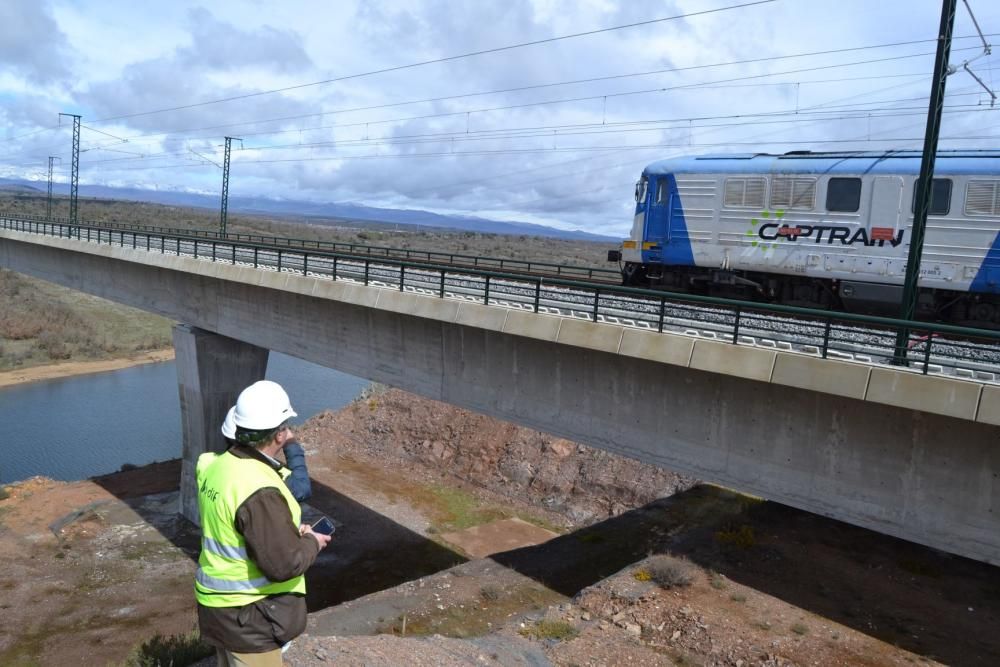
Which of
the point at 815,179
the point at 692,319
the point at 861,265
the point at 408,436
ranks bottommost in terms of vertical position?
the point at 408,436

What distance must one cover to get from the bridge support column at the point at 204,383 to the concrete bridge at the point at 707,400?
427cm

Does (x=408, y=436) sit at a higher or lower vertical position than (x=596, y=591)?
lower

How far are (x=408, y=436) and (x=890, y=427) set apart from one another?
21.2m

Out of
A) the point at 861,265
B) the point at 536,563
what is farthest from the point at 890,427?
the point at 536,563

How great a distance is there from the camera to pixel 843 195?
46.6 ft

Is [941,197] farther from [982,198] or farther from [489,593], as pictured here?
[489,593]

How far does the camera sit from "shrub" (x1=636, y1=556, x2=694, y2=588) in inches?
452

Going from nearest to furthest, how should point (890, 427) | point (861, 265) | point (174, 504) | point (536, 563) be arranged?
1. point (890, 427)
2. point (861, 265)
3. point (536, 563)
4. point (174, 504)

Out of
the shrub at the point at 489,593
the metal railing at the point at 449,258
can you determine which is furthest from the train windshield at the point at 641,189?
the shrub at the point at 489,593

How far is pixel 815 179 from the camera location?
47.4 feet

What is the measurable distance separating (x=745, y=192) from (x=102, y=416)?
33.8m

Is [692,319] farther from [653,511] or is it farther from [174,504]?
[174,504]

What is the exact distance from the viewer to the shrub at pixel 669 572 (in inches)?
452

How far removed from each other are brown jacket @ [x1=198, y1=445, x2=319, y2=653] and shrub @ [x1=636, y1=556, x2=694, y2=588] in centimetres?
886
